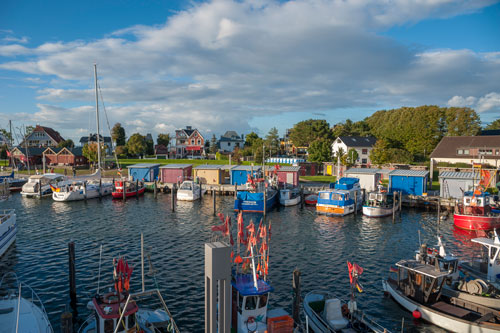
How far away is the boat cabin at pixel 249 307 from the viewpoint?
1548 centimetres

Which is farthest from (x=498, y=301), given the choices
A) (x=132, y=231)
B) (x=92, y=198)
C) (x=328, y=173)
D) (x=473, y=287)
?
(x=328, y=173)

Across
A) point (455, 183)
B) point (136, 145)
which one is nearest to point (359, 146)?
point (455, 183)

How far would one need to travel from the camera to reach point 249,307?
15.7 meters

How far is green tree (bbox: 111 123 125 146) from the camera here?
136750mm

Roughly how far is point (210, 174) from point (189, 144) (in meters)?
76.7

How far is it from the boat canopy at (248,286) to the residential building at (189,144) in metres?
125

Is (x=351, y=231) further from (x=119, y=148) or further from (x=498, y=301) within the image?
(x=119, y=148)

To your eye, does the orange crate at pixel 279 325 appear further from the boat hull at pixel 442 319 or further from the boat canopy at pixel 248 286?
the boat hull at pixel 442 319

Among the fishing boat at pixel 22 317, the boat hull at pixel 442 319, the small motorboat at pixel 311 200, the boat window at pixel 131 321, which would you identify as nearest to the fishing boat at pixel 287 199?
the small motorboat at pixel 311 200

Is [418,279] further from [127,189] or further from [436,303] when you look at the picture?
[127,189]

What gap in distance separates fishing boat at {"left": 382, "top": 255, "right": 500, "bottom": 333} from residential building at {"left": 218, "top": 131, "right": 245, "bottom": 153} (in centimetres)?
13759

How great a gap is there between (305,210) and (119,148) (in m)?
87.1

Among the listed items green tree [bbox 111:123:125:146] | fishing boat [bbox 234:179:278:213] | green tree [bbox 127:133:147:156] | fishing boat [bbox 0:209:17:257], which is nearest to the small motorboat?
fishing boat [bbox 234:179:278:213]

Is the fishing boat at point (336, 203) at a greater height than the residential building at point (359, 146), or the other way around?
the residential building at point (359, 146)
